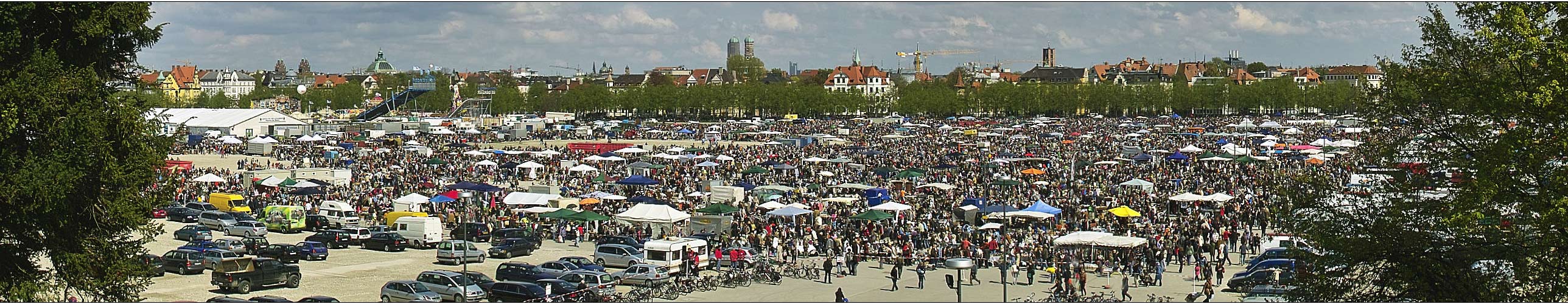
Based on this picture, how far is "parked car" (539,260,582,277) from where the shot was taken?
69.3ft

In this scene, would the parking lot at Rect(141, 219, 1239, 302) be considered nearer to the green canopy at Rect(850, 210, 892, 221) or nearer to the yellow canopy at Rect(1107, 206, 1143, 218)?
the green canopy at Rect(850, 210, 892, 221)

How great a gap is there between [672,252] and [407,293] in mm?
5177

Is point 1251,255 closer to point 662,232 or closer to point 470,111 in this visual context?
point 662,232

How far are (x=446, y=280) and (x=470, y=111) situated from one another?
10619 cm

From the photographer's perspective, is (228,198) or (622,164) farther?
(622,164)

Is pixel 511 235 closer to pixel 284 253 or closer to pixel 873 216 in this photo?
pixel 284 253

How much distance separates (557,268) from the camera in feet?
70.6

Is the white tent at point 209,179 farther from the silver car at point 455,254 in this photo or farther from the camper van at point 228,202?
the silver car at point 455,254

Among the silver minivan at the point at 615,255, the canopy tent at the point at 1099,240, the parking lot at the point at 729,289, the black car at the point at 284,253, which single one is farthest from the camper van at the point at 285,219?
the canopy tent at the point at 1099,240

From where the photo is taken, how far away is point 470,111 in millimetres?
122750

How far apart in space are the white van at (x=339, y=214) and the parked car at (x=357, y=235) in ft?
9.21

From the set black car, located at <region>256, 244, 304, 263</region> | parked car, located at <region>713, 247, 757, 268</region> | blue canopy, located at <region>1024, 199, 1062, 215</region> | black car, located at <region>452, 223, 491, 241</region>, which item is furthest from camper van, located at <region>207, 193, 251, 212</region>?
blue canopy, located at <region>1024, 199, 1062, 215</region>

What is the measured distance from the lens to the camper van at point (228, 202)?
34344 millimetres

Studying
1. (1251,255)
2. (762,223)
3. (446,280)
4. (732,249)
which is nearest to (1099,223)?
(1251,255)
